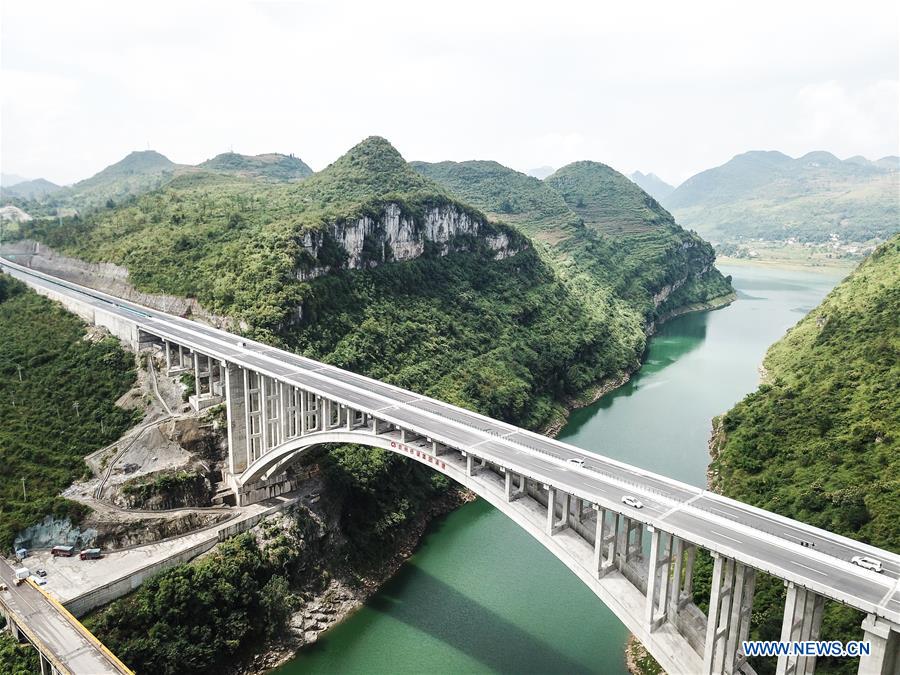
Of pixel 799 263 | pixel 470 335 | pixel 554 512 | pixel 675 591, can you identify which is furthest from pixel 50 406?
pixel 799 263

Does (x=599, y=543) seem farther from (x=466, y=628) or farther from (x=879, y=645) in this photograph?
(x=466, y=628)

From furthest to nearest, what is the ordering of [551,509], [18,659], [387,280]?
[387,280] < [18,659] < [551,509]

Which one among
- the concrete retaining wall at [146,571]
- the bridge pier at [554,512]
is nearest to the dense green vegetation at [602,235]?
the concrete retaining wall at [146,571]

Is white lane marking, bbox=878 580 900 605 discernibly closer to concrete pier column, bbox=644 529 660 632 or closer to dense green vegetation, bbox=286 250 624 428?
concrete pier column, bbox=644 529 660 632

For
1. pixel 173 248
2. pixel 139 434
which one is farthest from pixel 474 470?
pixel 173 248

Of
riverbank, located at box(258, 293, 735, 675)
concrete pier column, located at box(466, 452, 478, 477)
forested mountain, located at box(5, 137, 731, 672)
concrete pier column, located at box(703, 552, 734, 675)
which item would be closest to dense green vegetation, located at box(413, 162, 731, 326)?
forested mountain, located at box(5, 137, 731, 672)
